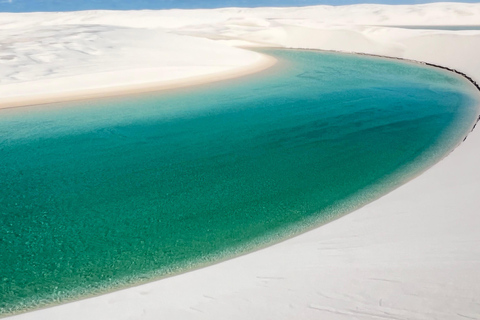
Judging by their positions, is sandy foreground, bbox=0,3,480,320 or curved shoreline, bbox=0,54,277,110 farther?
curved shoreline, bbox=0,54,277,110

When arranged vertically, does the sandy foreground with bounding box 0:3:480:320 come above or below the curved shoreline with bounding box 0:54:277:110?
above

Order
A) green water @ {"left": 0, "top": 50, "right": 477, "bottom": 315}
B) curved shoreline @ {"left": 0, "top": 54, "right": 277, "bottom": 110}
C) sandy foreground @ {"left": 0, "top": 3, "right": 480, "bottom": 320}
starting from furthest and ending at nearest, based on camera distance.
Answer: curved shoreline @ {"left": 0, "top": 54, "right": 277, "bottom": 110} → green water @ {"left": 0, "top": 50, "right": 477, "bottom": 315} → sandy foreground @ {"left": 0, "top": 3, "right": 480, "bottom": 320}

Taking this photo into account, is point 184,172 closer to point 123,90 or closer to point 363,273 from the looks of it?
point 363,273

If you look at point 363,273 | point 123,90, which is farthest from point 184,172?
point 123,90

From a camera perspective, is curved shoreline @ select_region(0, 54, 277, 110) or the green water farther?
curved shoreline @ select_region(0, 54, 277, 110)

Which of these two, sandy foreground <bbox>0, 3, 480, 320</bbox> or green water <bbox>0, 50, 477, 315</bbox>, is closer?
sandy foreground <bbox>0, 3, 480, 320</bbox>

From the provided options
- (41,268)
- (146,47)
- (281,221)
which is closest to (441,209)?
(281,221)

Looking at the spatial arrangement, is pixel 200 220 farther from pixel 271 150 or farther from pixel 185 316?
pixel 271 150

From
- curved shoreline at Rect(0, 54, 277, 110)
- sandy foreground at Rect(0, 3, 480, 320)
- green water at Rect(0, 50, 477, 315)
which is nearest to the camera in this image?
sandy foreground at Rect(0, 3, 480, 320)

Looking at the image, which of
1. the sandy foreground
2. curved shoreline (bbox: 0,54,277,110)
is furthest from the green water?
curved shoreline (bbox: 0,54,277,110)

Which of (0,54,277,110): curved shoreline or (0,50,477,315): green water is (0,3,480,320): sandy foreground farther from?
(0,54,277,110): curved shoreline
